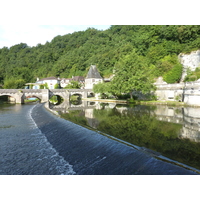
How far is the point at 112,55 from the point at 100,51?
53.9 feet

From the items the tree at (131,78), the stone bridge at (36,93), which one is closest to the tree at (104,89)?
the tree at (131,78)

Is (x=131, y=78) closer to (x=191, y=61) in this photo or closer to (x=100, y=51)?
(x=191, y=61)

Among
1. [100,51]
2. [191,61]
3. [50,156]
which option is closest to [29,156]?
[50,156]

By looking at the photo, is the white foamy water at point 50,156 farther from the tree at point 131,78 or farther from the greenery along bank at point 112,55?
the greenery along bank at point 112,55

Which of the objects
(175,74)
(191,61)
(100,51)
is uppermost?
(100,51)

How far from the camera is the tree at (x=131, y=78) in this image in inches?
1614

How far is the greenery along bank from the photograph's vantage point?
4490 cm

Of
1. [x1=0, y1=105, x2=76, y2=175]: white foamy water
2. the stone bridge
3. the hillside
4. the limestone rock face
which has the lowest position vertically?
[x1=0, y1=105, x2=76, y2=175]: white foamy water

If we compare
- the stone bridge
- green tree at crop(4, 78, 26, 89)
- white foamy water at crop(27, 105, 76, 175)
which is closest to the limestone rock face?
the stone bridge

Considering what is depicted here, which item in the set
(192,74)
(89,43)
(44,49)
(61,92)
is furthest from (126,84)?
(44,49)

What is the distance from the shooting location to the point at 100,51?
94.3 m

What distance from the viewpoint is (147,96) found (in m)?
48.0

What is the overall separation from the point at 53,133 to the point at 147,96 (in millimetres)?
36841

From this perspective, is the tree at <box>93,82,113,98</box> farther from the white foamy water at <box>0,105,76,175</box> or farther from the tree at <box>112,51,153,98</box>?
the white foamy water at <box>0,105,76,175</box>
